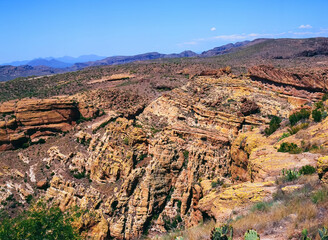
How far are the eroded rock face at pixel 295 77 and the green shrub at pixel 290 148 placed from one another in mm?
18258

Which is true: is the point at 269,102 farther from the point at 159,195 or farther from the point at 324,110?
the point at 159,195

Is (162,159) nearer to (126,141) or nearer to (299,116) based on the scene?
(126,141)

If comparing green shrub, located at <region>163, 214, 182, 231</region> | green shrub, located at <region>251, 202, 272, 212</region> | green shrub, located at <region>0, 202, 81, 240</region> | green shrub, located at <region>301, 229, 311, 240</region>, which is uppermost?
green shrub, located at <region>301, 229, 311, 240</region>

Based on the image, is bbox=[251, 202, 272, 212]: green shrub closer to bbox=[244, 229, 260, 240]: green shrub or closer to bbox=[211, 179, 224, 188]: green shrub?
bbox=[244, 229, 260, 240]: green shrub

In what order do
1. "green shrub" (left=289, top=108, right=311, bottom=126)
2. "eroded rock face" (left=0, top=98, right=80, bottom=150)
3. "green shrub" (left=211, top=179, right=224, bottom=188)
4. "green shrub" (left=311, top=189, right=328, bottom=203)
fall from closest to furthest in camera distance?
"green shrub" (left=311, top=189, right=328, bottom=203)
"green shrub" (left=211, top=179, right=224, bottom=188)
"green shrub" (left=289, top=108, right=311, bottom=126)
"eroded rock face" (left=0, top=98, right=80, bottom=150)

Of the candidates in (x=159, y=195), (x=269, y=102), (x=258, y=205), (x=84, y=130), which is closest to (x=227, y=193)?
(x=258, y=205)

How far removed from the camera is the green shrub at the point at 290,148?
13.7m

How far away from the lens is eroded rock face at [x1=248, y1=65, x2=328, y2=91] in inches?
1118

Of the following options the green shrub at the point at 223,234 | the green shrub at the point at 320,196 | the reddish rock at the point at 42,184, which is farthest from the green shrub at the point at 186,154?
the green shrub at the point at 223,234

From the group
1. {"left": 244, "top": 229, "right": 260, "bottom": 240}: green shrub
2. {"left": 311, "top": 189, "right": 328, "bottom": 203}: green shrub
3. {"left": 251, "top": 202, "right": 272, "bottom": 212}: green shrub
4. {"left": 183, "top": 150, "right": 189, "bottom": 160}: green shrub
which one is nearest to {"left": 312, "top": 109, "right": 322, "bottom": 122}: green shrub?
{"left": 311, "top": 189, "right": 328, "bottom": 203}: green shrub

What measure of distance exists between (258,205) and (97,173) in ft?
63.2

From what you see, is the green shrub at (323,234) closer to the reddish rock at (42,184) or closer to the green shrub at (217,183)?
the green shrub at (217,183)

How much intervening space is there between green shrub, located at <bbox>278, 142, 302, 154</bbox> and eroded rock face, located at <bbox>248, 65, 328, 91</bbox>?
59.9 ft

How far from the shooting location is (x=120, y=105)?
118 ft
